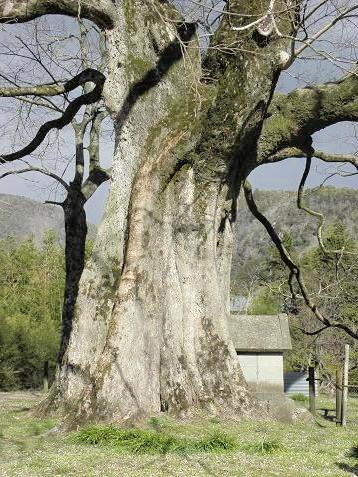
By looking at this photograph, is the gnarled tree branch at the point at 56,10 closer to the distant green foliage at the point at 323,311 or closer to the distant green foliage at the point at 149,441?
the distant green foliage at the point at 149,441

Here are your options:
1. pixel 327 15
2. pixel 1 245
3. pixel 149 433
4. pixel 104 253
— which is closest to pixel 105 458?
pixel 149 433

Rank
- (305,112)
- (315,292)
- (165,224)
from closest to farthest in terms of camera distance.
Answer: (165,224) → (305,112) → (315,292)

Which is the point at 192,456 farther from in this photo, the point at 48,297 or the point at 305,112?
the point at 48,297

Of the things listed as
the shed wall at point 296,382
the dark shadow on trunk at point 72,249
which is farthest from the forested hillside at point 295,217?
the dark shadow on trunk at point 72,249

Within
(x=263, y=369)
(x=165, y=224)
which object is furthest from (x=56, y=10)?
(x=263, y=369)

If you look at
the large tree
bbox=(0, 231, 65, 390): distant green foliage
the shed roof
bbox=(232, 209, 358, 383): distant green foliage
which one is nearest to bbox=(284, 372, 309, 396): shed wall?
bbox=(232, 209, 358, 383): distant green foliage

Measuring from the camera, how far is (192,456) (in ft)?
21.2

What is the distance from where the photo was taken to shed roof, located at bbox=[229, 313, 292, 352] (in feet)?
48.2

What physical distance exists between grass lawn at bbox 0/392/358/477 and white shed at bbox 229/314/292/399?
21.0 ft

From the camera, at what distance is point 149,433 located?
7.18 meters

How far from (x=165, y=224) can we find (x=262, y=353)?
6.51 metres

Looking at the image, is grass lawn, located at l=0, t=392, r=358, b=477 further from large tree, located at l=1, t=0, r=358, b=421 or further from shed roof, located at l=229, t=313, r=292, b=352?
shed roof, located at l=229, t=313, r=292, b=352

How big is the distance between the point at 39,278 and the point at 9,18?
2846 cm

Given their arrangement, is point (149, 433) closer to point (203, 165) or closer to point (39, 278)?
point (203, 165)
